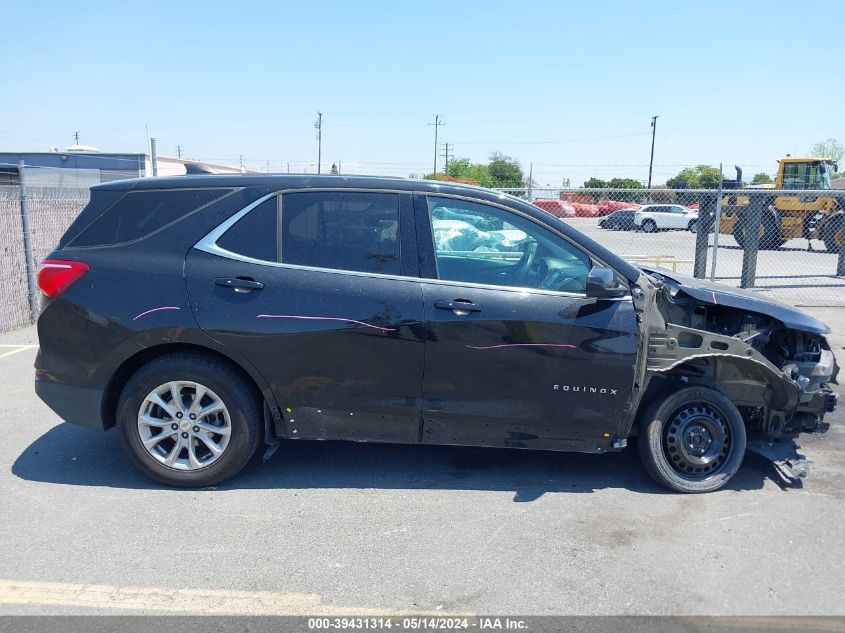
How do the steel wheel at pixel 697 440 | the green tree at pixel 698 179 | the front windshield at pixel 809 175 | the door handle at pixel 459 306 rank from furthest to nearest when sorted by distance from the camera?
the green tree at pixel 698 179 → the front windshield at pixel 809 175 → the steel wheel at pixel 697 440 → the door handle at pixel 459 306

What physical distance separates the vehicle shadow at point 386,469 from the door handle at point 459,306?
1197mm

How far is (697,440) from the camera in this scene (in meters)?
4.50

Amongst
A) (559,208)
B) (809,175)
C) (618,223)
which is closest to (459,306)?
(618,223)

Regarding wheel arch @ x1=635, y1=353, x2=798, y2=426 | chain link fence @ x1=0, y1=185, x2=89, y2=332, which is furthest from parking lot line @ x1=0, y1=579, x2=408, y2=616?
chain link fence @ x1=0, y1=185, x2=89, y2=332

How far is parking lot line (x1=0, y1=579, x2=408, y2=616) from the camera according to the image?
318 cm

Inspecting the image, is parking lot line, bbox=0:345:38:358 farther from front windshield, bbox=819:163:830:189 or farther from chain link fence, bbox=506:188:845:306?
front windshield, bbox=819:163:830:189

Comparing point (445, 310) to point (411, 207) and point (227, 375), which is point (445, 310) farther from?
point (227, 375)

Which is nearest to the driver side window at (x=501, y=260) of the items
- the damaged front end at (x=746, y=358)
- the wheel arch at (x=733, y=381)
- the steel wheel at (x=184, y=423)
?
the damaged front end at (x=746, y=358)

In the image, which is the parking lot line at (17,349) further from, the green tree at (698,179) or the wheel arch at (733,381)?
the green tree at (698,179)

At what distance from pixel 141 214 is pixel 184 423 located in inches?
53.2

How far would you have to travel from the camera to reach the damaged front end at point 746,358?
4379 mm

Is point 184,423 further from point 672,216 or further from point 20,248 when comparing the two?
point 672,216

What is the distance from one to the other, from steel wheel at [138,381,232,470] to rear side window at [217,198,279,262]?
88cm

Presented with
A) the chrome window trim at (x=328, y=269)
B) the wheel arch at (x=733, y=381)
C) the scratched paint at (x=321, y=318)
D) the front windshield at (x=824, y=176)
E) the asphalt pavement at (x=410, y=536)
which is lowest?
the asphalt pavement at (x=410, y=536)
